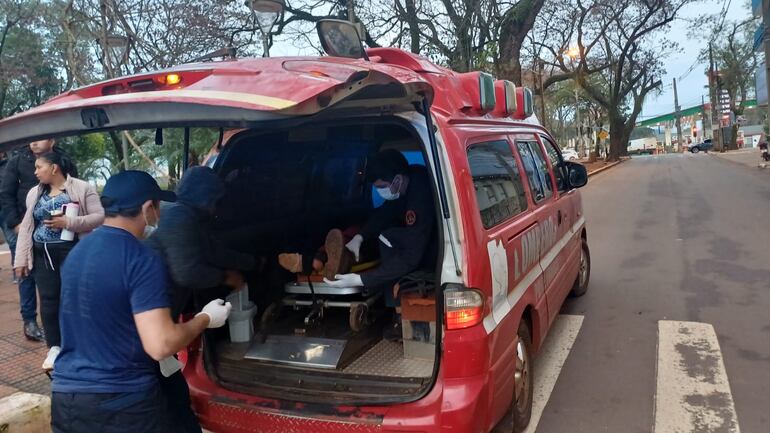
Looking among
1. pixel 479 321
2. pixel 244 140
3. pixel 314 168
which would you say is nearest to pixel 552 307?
pixel 479 321

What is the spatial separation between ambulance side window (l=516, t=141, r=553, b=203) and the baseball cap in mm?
2533

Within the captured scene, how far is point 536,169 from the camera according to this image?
4242 millimetres

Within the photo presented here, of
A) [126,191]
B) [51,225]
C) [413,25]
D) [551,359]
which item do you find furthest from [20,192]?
[413,25]

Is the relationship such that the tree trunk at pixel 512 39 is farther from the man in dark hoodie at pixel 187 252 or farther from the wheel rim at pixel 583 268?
the man in dark hoodie at pixel 187 252

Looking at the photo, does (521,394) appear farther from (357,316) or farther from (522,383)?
(357,316)

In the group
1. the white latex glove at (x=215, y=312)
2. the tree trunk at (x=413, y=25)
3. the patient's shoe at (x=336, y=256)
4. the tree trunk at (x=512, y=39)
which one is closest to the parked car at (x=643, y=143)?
the tree trunk at (x=512, y=39)

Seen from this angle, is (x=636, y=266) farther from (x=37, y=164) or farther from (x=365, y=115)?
(x=37, y=164)

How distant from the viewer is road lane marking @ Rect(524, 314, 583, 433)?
3746 millimetres

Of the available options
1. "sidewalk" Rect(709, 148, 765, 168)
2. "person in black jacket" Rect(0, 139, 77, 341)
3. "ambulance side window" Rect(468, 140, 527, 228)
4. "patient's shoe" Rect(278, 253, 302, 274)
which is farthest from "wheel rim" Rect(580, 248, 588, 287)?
"sidewalk" Rect(709, 148, 765, 168)

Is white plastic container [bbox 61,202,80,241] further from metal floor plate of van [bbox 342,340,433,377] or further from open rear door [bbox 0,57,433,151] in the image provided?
metal floor plate of van [bbox 342,340,433,377]

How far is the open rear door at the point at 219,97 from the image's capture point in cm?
188

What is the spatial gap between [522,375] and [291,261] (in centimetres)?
154

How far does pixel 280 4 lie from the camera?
791 cm

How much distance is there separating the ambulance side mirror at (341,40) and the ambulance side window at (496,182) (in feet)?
2.76
